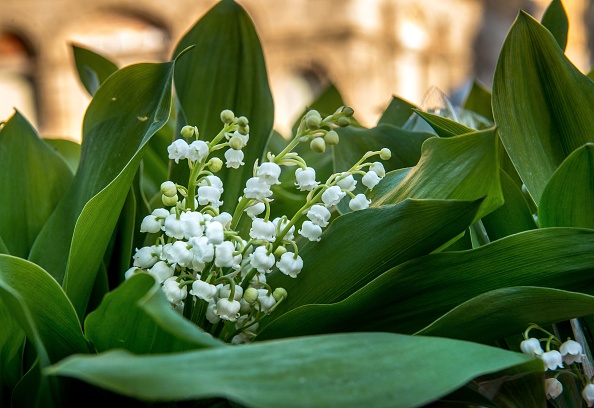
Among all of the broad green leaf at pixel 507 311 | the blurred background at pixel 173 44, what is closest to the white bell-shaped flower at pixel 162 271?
the broad green leaf at pixel 507 311

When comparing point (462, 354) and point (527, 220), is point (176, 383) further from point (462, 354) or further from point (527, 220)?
point (527, 220)

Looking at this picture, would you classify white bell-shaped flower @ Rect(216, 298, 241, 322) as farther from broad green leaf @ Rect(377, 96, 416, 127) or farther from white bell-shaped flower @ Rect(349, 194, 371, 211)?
broad green leaf @ Rect(377, 96, 416, 127)

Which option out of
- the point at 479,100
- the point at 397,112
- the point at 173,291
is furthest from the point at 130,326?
the point at 479,100

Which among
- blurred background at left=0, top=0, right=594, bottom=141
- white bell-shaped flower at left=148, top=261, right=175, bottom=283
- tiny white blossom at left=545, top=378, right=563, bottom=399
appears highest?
white bell-shaped flower at left=148, top=261, right=175, bottom=283

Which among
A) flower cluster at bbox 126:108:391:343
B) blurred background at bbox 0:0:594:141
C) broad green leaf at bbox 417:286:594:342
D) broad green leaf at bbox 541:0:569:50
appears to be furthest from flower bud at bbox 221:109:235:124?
blurred background at bbox 0:0:594:141

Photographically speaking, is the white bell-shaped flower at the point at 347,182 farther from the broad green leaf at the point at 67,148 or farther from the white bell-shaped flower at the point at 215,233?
the broad green leaf at the point at 67,148

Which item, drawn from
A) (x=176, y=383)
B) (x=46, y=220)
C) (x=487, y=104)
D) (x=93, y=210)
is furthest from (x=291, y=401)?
(x=487, y=104)

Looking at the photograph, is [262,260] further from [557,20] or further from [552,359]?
[557,20]
